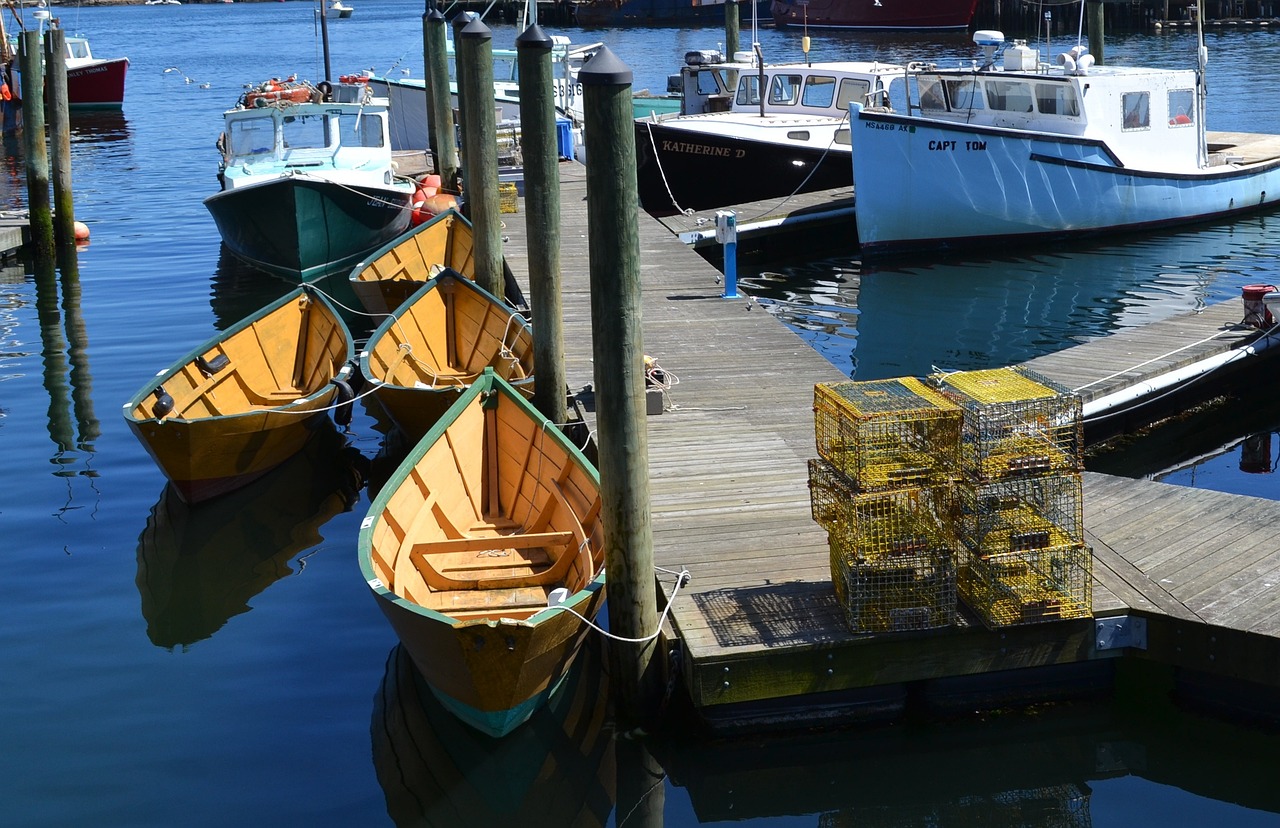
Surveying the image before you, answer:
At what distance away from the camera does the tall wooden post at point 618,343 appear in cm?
654

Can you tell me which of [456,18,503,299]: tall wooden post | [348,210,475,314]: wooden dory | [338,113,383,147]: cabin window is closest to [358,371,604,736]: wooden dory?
[456,18,503,299]: tall wooden post

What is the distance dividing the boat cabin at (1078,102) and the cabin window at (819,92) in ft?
7.16

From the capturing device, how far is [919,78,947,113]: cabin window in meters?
18.9

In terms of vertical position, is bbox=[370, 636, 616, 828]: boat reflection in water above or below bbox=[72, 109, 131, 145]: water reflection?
below

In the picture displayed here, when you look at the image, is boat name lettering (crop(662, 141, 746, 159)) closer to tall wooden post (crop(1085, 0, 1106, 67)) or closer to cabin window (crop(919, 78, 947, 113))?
cabin window (crop(919, 78, 947, 113))

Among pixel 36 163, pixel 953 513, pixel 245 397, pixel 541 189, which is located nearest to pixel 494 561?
pixel 953 513

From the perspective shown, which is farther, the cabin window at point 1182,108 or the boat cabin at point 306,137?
the boat cabin at point 306,137

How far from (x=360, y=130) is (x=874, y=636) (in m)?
15.1

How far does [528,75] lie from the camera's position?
32.2 ft

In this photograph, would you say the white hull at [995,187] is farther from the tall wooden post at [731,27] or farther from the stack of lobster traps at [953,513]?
the stack of lobster traps at [953,513]

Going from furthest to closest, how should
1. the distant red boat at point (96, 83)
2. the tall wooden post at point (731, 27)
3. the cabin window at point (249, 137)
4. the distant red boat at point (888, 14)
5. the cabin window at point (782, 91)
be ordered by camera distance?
1. the distant red boat at point (888, 14)
2. the distant red boat at point (96, 83)
3. the tall wooden post at point (731, 27)
4. the cabin window at point (782, 91)
5. the cabin window at point (249, 137)

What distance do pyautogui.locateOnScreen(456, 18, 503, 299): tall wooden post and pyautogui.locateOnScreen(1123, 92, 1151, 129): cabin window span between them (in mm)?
9679

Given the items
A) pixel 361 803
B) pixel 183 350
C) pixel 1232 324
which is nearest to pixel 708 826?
pixel 361 803

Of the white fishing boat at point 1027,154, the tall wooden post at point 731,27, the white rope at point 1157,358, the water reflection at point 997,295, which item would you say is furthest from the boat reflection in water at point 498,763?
the tall wooden post at point 731,27
